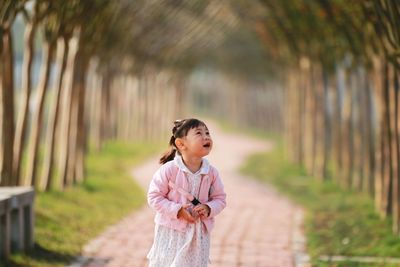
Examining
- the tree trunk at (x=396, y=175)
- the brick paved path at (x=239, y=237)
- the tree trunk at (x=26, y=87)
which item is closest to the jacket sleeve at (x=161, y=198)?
the brick paved path at (x=239, y=237)

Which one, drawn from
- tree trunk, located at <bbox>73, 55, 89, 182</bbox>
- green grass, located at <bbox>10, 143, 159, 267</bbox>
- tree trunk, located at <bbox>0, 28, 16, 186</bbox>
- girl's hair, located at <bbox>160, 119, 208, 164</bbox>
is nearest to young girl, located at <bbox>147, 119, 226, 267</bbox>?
girl's hair, located at <bbox>160, 119, 208, 164</bbox>

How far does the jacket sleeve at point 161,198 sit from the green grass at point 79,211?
10.5 feet

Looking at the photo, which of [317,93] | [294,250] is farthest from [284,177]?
[294,250]

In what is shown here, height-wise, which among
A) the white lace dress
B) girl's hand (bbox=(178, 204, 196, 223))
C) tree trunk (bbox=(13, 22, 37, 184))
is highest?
tree trunk (bbox=(13, 22, 37, 184))

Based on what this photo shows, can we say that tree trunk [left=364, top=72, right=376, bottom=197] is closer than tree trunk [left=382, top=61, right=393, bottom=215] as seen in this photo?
No

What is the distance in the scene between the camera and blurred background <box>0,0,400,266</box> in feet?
41.1

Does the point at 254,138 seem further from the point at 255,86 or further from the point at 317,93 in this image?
the point at 317,93

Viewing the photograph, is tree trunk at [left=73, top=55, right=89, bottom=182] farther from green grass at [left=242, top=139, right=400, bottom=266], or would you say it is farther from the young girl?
the young girl

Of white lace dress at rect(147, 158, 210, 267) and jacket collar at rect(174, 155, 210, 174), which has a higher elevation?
jacket collar at rect(174, 155, 210, 174)

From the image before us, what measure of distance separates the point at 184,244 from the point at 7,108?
6586 mm

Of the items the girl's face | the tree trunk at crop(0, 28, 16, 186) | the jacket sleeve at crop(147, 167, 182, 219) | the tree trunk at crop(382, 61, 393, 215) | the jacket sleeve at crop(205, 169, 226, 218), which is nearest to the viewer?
the girl's face

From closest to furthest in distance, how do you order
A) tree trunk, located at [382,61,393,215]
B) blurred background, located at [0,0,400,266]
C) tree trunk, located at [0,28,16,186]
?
tree trunk, located at [0,28,16,186]
blurred background, located at [0,0,400,266]
tree trunk, located at [382,61,393,215]

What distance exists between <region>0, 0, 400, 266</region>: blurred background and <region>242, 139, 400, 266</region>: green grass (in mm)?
52

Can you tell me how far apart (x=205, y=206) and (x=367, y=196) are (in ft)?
36.9
